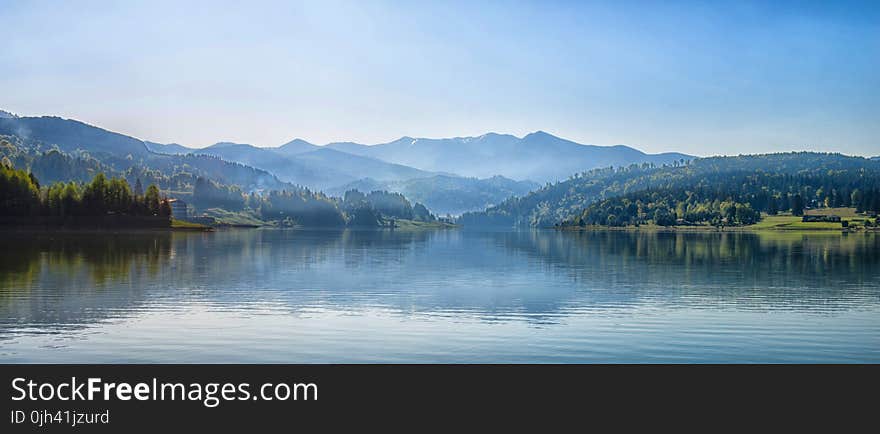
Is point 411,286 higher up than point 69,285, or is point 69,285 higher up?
point 69,285

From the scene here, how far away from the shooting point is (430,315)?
168 ft

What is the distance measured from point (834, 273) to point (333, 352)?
254 feet

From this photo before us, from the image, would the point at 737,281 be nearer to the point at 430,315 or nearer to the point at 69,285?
the point at 430,315

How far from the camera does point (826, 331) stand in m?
44.3
